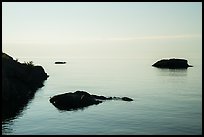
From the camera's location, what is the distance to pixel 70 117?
5762 centimetres

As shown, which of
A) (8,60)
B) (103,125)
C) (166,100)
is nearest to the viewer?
(103,125)

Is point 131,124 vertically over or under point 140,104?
under

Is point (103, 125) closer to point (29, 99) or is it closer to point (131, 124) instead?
point (131, 124)

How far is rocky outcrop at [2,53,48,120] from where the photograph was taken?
225ft

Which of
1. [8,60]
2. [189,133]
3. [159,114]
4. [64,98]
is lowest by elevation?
[189,133]

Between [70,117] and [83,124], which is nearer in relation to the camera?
[83,124]

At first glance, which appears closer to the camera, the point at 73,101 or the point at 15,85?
the point at 73,101

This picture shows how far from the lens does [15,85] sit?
86.1 meters

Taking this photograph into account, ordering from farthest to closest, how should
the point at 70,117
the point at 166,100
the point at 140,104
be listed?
the point at 166,100
the point at 140,104
the point at 70,117

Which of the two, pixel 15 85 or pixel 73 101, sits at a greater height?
pixel 15 85

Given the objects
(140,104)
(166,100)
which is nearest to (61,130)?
(140,104)

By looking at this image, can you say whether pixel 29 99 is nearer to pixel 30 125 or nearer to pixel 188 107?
pixel 30 125

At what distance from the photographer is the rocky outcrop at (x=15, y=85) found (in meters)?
68.6

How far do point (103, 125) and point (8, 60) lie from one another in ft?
181
